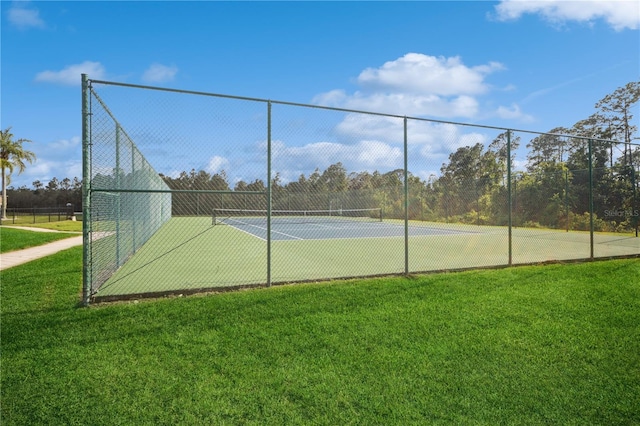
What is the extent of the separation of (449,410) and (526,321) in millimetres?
2267

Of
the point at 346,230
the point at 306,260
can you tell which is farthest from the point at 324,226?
the point at 306,260

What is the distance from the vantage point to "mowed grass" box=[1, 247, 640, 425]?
2555 mm

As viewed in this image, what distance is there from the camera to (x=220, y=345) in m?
3.56

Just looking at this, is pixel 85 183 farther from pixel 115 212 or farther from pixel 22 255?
pixel 22 255

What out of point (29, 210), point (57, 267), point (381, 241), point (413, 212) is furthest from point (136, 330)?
point (29, 210)

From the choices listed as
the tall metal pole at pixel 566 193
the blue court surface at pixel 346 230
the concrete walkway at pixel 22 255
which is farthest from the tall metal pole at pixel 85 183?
the tall metal pole at pixel 566 193

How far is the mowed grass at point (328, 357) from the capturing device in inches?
101

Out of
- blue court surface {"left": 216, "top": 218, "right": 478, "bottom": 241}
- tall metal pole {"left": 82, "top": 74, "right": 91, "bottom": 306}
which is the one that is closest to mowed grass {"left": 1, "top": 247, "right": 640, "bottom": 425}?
tall metal pole {"left": 82, "top": 74, "right": 91, "bottom": 306}

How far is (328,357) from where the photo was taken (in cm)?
334

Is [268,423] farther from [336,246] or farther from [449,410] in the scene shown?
[336,246]

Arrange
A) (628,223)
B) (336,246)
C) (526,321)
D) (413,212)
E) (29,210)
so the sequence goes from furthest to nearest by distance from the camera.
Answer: (29,210) < (413,212) < (628,223) < (336,246) < (526,321)

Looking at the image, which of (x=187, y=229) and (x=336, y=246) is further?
(x=187, y=229)

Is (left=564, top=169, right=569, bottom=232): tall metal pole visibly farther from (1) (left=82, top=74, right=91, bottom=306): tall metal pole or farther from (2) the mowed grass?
(1) (left=82, top=74, right=91, bottom=306): tall metal pole

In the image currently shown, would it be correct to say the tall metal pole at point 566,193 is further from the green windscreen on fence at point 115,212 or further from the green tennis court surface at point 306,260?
the green windscreen on fence at point 115,212
